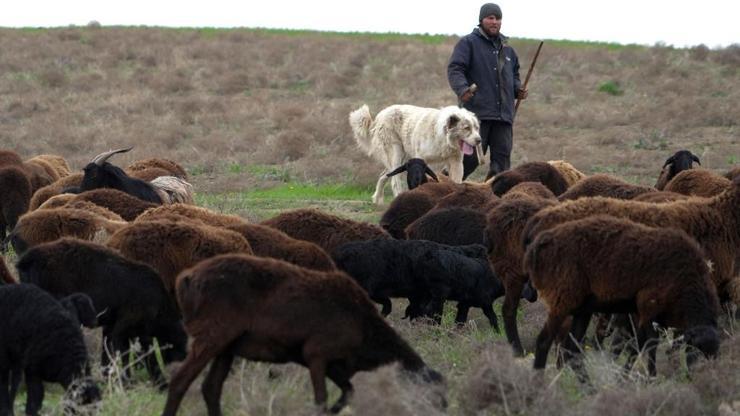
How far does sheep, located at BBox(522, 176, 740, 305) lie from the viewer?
9.26 meters

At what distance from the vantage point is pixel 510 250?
9.84m

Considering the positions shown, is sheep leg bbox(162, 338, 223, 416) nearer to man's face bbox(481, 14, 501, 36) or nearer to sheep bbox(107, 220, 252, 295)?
sheep bbox(107, 220, 252, 295)

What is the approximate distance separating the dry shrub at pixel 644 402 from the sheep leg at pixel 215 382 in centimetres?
196

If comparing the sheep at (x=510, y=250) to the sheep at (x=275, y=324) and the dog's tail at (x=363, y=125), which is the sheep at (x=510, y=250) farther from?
the dog's tail at (x=363, y=125)

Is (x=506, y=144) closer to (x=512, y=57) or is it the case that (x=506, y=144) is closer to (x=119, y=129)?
(x=512, y=57)

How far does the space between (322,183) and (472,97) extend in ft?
20.4

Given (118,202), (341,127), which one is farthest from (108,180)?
(341,127)

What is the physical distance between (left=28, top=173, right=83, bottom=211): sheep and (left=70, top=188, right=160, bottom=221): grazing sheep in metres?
1.67

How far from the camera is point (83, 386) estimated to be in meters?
7.18

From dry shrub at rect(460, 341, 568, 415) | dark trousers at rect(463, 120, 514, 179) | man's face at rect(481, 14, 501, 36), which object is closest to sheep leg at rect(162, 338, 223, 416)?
dry shrub at rect(460, 341, 568, 415)

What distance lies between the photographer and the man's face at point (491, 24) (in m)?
17.0

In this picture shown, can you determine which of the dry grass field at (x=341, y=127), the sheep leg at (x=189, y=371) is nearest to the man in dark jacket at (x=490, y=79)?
Result: the dry grass field at (x=341, y=127)

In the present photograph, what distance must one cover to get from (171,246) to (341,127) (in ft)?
76.0

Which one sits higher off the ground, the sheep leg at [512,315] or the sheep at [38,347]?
the sheep at [38,347]
